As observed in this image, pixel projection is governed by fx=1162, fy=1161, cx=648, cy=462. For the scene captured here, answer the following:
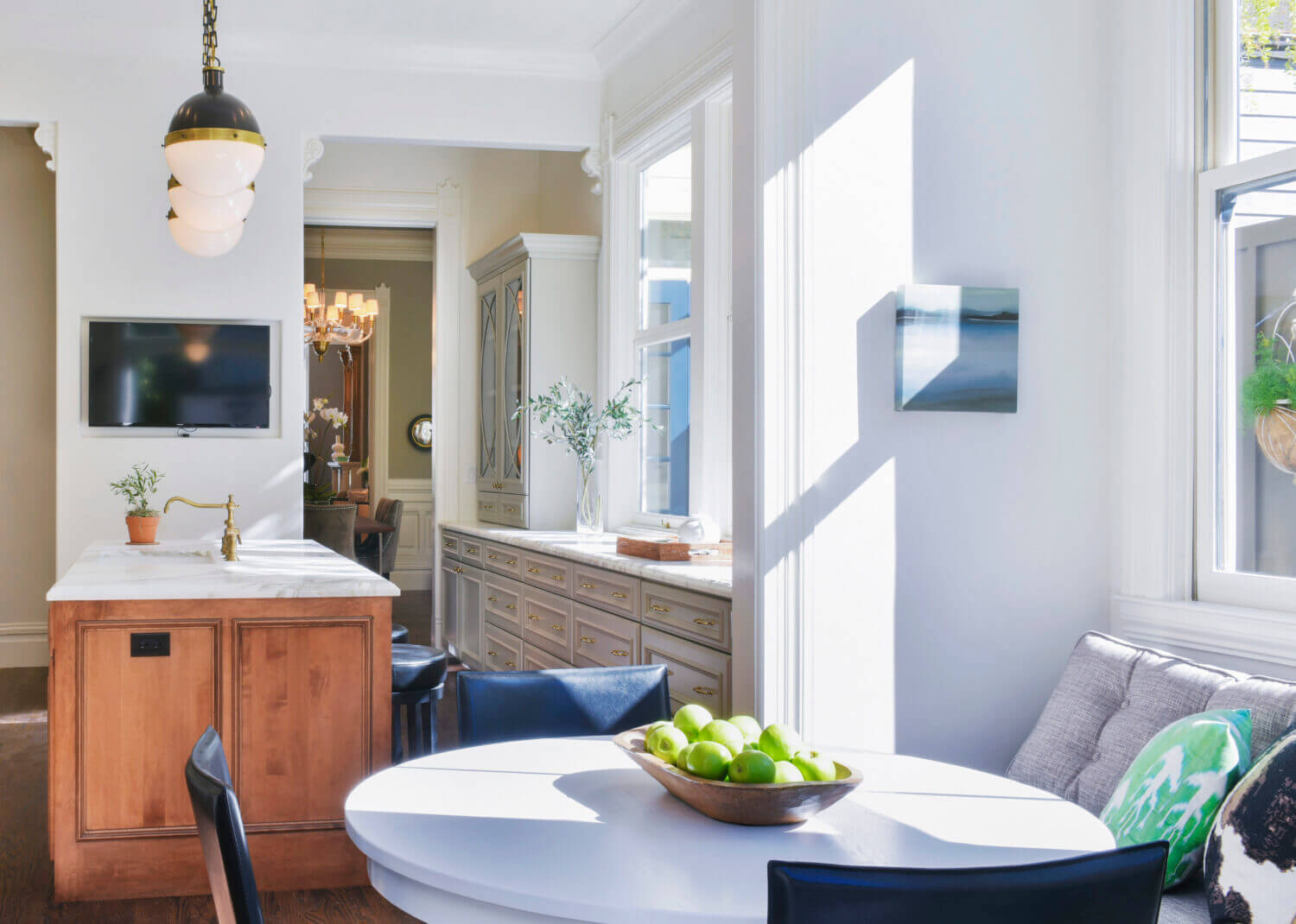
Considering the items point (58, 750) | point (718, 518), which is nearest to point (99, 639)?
point (58, 750)

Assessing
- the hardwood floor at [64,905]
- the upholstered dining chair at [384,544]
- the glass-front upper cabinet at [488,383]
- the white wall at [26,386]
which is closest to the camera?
the hardwood floor at [64,905]

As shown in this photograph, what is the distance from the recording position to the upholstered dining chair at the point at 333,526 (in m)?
6.73

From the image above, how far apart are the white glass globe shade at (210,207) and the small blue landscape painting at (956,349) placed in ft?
6.36

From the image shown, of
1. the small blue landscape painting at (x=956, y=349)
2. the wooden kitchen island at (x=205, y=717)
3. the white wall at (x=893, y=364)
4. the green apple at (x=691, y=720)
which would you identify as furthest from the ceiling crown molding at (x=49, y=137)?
the green apple at (x=691, y=720)

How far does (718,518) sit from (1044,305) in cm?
210

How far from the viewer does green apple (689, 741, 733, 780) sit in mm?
1472

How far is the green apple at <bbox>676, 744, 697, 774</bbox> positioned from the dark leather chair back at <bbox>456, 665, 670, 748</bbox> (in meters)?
0.62

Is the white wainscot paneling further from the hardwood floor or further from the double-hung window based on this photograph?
the double-hung window

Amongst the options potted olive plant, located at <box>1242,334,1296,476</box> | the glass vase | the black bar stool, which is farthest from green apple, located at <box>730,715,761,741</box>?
the glass vase

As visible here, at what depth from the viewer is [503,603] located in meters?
5.67

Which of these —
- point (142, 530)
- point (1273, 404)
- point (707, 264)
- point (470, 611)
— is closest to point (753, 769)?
point (1273, 404)

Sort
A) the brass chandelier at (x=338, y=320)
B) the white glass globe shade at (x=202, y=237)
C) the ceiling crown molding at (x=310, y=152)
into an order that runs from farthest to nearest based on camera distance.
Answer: the brass chandelier at (x=338, y=320) < the ceiling crown molding at (x=310, y=152) < the white glass globe shade at (x=202, y=237)

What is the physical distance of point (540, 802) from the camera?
5.21ft

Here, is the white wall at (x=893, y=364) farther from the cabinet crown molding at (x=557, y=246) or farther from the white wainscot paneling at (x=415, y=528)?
the white wainscot paneling at (x=415, y=528)
